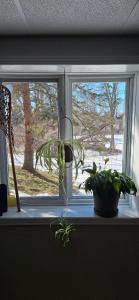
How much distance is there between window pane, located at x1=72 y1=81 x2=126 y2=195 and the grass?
179 mm

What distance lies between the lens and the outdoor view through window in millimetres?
1610

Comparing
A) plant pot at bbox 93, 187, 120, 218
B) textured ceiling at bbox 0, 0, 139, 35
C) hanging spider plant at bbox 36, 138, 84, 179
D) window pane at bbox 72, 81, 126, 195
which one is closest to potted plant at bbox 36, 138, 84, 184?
hanging spider plant at bbox 36, 138, 84, 179

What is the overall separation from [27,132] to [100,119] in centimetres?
56

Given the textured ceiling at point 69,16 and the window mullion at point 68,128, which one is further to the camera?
the window mullion at point 68,128

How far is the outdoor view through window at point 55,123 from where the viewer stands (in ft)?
5.28

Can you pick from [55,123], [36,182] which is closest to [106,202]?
[36,182]

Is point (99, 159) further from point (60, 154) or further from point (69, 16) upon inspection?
point (69, 16)

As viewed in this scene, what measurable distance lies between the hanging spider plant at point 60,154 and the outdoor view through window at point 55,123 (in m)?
0.07
